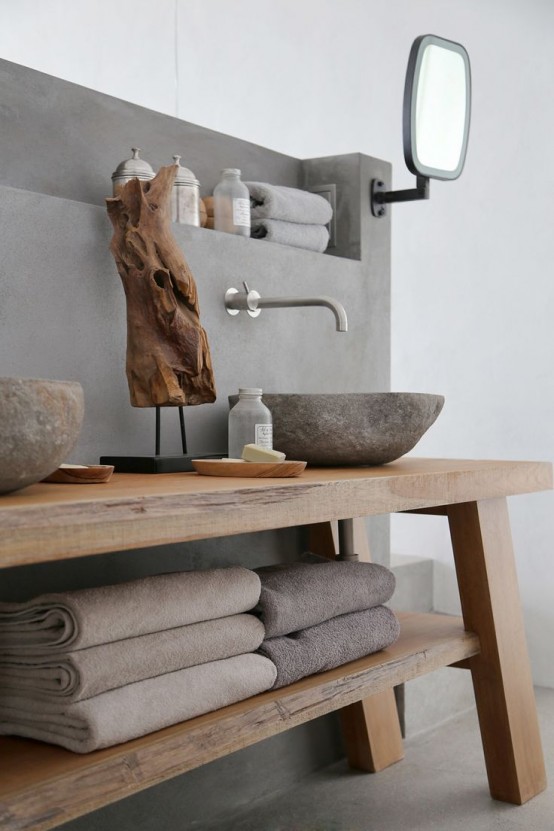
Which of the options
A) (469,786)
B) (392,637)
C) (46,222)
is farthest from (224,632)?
Answer: (469,786)

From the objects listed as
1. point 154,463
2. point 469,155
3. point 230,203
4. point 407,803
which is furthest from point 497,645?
point 469,155

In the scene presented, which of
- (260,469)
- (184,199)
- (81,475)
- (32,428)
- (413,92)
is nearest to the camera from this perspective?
(32,428)

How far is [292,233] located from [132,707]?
4.08 ft

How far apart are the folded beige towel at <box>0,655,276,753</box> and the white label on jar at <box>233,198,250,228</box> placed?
0.96 metres

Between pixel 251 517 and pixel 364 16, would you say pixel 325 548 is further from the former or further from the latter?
pixel 364 16

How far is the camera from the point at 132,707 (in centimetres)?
129

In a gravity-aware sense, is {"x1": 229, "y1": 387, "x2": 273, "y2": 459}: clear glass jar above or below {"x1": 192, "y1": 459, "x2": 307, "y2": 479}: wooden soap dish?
above

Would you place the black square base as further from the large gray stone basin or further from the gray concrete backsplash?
the large gray stone basin

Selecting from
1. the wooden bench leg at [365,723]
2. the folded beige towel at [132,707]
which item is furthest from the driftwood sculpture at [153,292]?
the wooden bench leg at [365,723]

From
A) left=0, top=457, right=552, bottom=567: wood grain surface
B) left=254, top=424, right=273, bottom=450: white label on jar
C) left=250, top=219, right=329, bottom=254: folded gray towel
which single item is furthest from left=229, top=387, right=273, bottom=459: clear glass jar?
left=250, top=219, right=329, bottom=254: folded gray towel

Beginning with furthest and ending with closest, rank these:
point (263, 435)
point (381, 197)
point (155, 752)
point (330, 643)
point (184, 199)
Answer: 1. point (381, 197)
2. point (184, 199)
3. point (263, 435)
4. point (330, 643)
5. point (155, 752)

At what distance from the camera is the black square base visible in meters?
Answer: 1.67

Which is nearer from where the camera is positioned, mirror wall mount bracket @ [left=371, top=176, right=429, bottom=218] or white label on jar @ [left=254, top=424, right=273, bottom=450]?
white label on jar @ [left=254, top=424, right=273, bottom=450]

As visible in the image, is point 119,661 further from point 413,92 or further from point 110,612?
point 413,92
